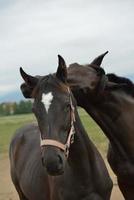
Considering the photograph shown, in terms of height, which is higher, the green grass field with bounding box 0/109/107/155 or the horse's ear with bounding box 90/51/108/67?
the horse's ear with bounding box 90/51/108/67

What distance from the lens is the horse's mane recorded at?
21.0 feet

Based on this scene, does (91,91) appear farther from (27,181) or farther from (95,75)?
(27,181)

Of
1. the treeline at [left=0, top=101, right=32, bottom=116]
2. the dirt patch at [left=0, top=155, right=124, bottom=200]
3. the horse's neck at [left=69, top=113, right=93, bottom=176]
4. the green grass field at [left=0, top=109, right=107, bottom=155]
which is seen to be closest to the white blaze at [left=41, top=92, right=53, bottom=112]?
the horse's neck at [left=69, top=113, right=93, bottom=176]

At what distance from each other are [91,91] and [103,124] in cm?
52

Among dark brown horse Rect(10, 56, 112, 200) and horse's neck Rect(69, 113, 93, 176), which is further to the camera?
horse's neck Rect(69, 113, 93, 176)

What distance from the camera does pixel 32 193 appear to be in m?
7.10

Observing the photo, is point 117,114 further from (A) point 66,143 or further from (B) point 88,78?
(A) point 66,143

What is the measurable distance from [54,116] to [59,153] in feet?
1.21

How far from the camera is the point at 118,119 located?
20.7ft

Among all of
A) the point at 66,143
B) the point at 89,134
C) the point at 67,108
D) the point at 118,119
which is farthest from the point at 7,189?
the point at 89,134

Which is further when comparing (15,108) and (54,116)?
(15,108)

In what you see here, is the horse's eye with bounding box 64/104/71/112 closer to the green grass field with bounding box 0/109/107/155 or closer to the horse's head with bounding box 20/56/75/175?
A: the horse's head with bounding box 20/56/75/175

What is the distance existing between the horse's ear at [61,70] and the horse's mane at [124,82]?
41.4 inches

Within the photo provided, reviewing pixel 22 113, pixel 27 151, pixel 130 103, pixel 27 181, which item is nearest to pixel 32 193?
pixel 27 181
